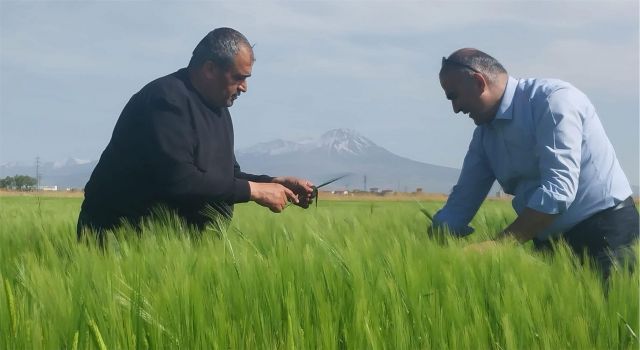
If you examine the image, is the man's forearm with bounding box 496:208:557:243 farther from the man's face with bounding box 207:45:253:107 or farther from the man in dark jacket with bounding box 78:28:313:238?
the man's face with bounding box 207:45:253:107

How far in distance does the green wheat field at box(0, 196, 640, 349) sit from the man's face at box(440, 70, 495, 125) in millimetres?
1001

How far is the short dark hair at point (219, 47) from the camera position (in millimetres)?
3844

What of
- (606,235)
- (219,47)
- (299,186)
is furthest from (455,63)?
(299,186)

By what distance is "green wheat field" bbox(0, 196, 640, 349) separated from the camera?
1820 millimetres

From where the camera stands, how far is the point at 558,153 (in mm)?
3141

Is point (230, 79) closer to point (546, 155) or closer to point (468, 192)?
point (468, 192)

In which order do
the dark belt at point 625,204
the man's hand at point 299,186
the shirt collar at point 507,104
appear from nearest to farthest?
the shirt collar at point 507,104 < the dark belt at point 625,204 < the man's hand at point 299,186

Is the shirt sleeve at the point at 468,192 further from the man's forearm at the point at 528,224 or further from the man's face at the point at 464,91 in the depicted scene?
the man's forearm at the point at 528,224

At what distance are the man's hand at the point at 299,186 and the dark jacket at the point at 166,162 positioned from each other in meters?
0.38

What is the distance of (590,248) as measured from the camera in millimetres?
3604

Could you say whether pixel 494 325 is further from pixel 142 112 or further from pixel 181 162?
pixel 142 112

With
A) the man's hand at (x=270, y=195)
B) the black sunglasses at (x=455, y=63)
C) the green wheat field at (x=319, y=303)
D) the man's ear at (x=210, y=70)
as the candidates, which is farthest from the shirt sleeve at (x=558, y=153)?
the man's ear at (x=210, y=70)

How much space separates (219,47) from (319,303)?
2.17 metres

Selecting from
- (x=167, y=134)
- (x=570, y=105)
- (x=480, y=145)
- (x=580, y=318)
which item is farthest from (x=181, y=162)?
(x=580, y=318)
